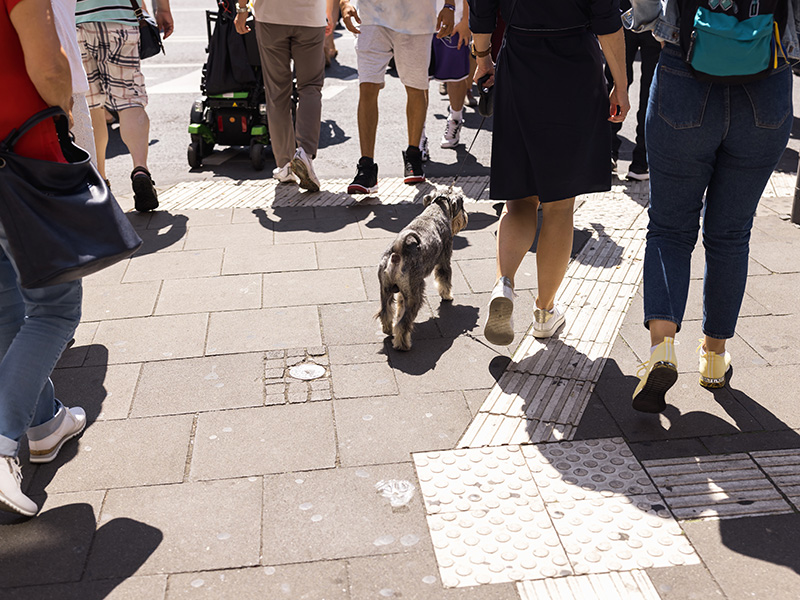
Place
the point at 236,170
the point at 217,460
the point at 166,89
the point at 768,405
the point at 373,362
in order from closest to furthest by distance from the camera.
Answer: the point at 217,460
the point at 768,405
the point at 373,362
the point at 236,170
the point at 166,89

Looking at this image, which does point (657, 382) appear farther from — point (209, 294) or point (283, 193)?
point (283, 193)

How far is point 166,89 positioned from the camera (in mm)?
10773

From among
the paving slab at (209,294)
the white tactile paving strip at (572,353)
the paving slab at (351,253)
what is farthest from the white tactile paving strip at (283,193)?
the paving slab at (209,294)

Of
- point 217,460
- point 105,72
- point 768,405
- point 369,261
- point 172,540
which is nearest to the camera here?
point 172,540

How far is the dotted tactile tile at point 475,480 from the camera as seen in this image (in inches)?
112

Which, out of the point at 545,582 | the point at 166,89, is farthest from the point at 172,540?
the point at 166,89

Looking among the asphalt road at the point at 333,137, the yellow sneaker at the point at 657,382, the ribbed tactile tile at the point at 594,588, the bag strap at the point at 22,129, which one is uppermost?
the bag strap at the point at 22,129

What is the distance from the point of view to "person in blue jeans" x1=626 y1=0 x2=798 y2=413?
303cm

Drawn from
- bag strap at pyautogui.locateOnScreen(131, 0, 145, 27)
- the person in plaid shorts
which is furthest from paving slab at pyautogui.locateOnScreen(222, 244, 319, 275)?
bag strap at pyautogui.locateOnScreen(131, 0, 145, 27)

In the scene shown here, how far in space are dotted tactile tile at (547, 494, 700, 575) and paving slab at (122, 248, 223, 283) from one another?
2898 millimetres

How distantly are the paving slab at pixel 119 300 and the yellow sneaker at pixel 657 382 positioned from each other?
2.63m

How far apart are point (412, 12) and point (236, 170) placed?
7.66 ft

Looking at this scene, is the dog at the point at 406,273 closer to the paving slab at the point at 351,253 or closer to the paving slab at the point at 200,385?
the paving slab at the point at 200,385

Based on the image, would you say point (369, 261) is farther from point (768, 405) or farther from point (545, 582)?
point (545, 582)
